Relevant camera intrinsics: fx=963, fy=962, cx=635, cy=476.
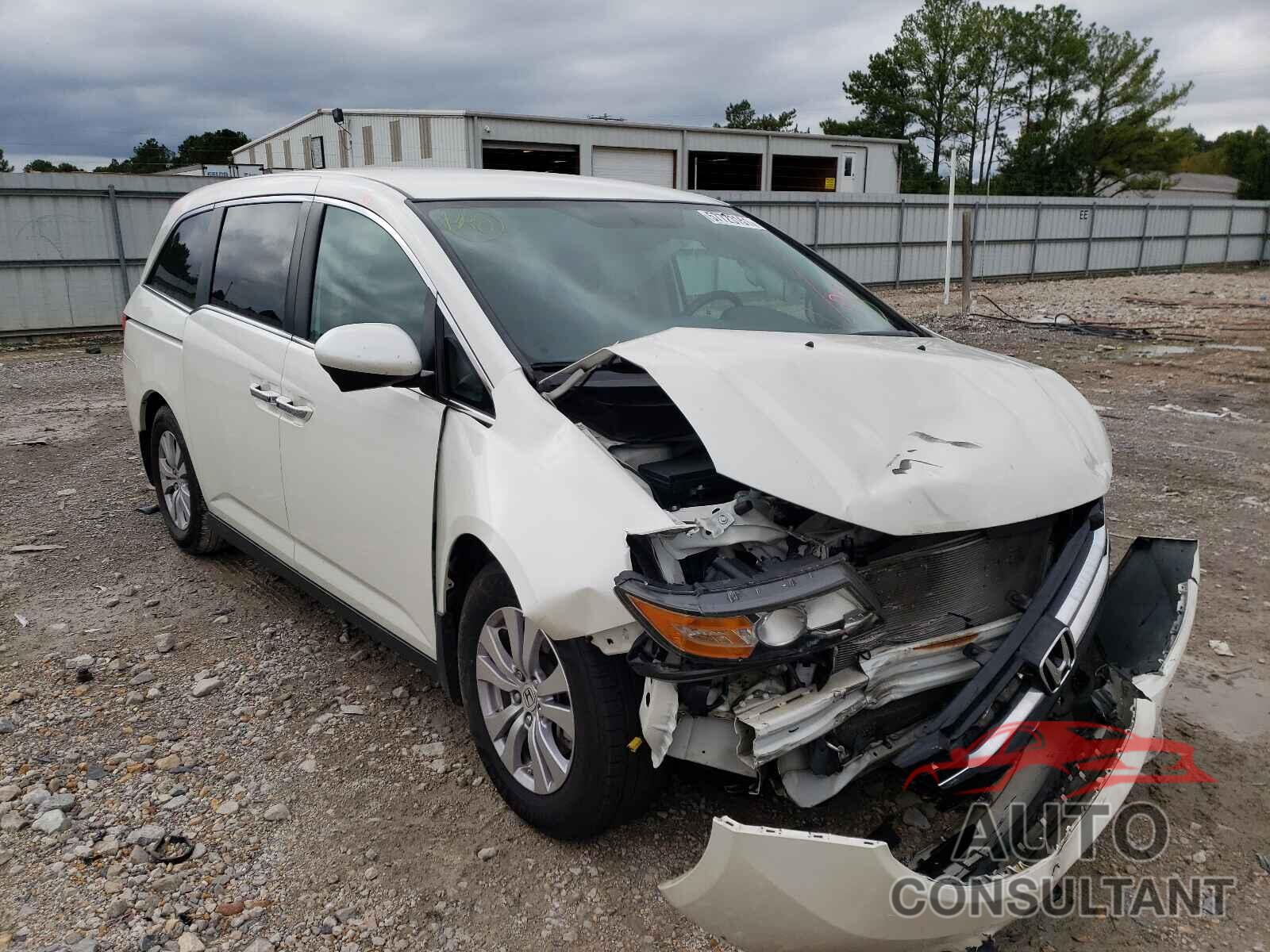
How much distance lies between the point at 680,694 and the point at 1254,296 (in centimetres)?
2309

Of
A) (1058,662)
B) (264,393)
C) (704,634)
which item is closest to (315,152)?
(264,393)

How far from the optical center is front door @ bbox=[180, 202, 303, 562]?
3.59 metres

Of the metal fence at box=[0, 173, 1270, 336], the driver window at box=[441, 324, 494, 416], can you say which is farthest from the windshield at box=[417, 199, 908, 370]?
the metal fence at box=[0, 173, 1270, 336]

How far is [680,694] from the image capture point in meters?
2.16

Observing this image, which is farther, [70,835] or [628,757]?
[70,835]

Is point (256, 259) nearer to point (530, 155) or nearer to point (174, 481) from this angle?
point (174, 481)

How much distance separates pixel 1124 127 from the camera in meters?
51.9

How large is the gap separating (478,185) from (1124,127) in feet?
191

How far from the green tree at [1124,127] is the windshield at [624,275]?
52.6 metres

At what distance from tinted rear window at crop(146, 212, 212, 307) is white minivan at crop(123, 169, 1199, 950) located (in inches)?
50.5

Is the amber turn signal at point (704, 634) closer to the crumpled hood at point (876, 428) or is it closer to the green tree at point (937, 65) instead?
the crumpled hood at point (876, 428)

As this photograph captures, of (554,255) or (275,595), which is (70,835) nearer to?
(275,595)

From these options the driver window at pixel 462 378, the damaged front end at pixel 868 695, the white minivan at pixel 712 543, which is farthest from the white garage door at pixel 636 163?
the damaged front end at pixel 868 695

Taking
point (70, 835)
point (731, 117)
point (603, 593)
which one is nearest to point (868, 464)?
point (603, 593)
